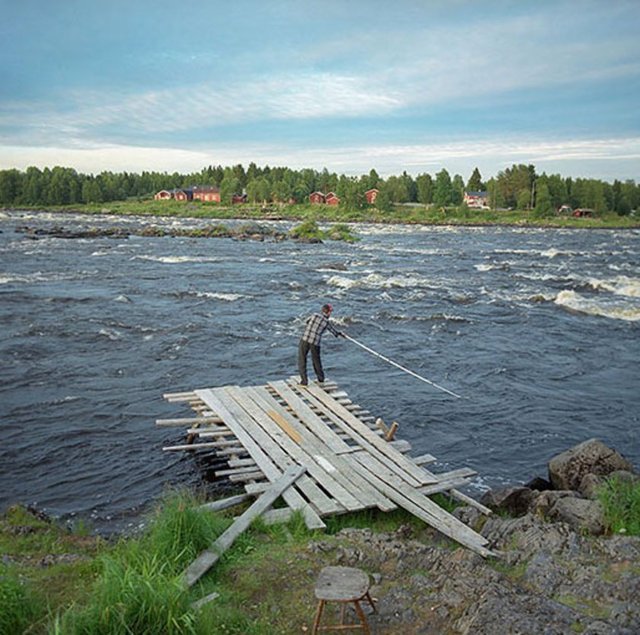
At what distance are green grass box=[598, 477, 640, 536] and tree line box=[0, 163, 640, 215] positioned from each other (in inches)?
4076

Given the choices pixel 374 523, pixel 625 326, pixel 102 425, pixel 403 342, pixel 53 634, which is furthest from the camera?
pixel 625 326

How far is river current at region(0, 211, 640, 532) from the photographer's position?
11367 mm

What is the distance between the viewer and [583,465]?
10180mm

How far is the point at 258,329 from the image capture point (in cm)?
2184

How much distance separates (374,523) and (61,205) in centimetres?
13268

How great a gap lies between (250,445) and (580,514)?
5170 mm

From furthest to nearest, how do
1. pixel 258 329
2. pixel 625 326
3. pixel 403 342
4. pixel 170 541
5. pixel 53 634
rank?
pixel 625 326, pixel 258 329, pixel 403 342, pixel 170 541, pixel 53 634

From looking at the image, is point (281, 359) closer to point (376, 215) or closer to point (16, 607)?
point (16, 607)

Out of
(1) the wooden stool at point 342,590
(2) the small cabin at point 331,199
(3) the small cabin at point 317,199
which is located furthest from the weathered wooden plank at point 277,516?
(3) the small cabin at point 317,199

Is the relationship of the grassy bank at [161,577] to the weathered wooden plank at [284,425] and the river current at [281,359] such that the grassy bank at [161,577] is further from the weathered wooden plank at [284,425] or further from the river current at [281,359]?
the weathered wooden plank at [284,425]

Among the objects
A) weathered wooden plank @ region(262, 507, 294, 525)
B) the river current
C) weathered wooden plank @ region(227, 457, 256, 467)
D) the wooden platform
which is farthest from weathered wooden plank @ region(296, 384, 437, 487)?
weathered wooden plank @ region(262, 507, 294, 525)

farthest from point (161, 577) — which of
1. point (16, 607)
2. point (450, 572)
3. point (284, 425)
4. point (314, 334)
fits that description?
point (314, 334)

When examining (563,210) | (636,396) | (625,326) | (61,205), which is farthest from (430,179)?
(636,396)

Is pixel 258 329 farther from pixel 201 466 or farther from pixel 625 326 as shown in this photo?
pixel 625 326
